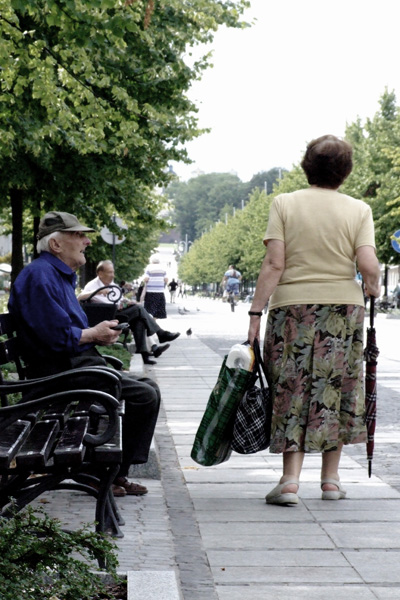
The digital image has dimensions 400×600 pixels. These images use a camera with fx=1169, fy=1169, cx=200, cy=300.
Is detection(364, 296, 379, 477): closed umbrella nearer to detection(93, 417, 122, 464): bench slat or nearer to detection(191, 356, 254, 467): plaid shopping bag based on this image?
detection(191, 356, 254, 467): plaid shopping bag

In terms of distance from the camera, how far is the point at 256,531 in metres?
5.70

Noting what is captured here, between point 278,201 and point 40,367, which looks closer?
point 40,367

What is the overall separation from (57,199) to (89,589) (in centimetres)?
1865

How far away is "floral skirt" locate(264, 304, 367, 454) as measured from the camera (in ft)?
21.0

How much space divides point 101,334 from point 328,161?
5.39ft

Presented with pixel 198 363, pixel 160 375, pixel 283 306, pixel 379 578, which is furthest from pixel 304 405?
pixel 198 363

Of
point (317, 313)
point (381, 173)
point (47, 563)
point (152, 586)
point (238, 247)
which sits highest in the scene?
point (381, 173)

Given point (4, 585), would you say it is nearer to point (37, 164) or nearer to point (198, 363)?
point (198, 363)

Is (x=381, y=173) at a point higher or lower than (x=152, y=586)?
higher

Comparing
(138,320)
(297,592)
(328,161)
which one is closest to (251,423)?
(328,161)

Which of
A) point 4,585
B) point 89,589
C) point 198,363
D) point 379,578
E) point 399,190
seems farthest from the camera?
point 399,190

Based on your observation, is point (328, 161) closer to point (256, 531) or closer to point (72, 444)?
point (256, 531)

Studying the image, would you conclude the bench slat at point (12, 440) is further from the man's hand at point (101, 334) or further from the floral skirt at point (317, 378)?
the floral skirt at point (317, 378)

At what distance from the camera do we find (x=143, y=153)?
877 inches
